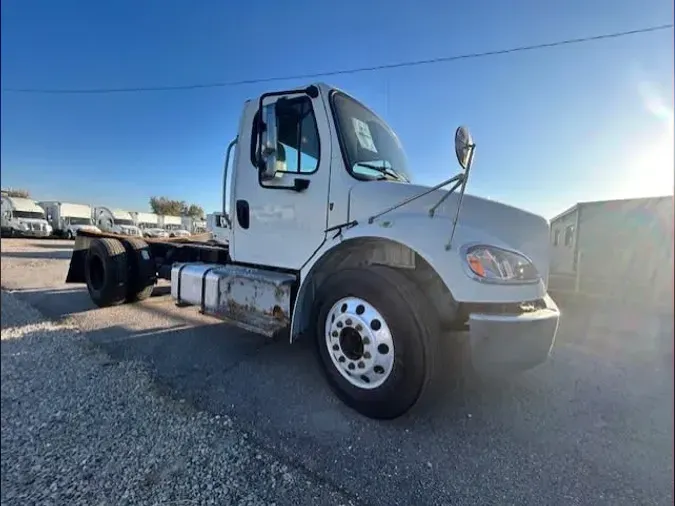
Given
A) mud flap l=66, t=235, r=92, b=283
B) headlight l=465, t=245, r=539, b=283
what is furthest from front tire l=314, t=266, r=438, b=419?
mud flap l=66, t=235, r=92, b=283

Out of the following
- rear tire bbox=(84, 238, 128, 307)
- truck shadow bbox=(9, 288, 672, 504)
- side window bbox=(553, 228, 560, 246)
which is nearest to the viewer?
truck shadow bbox=(9, 288, 672, 504)

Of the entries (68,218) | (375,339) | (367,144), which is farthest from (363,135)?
(68,218)

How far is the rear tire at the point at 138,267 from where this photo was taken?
189 inches

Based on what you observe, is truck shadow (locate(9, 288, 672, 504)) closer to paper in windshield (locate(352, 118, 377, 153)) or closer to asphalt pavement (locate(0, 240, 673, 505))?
asphalt pavement (locate(0, 240, 673, 505))

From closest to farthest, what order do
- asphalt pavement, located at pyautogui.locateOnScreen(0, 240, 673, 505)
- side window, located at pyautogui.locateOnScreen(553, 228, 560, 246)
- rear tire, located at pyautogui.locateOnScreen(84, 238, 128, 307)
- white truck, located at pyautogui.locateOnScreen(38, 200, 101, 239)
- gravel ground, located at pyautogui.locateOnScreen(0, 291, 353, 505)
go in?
gravel ground, located at pyautogui.locateOnScreen(0, 291, 353, 505)
asphalt pavement, located at pyautogui.locateOnScreen(0, 240, 673, 505)
white truck, located at pyautogui.locateOnScreen(38, 200, 101, 239)
rear tire, located at pyautogui.locateOnScreen(84, 238, 128, 307)
side window, located at pyautogui.locateOnScreen(553, 228, 560, 246)

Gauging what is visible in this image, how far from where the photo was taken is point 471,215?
7.40 feet

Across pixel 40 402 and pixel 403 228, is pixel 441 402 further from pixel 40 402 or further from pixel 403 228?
pixel 40 402

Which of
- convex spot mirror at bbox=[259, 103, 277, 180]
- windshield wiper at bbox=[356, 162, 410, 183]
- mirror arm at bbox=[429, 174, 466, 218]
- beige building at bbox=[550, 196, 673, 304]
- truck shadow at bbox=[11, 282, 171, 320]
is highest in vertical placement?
convex spot mirror at bbox=[259, 103, 277, 180]

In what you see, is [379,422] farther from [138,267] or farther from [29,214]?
[29,214]

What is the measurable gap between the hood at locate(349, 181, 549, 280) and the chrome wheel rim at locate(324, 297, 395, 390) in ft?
2.25

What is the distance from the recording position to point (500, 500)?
1.59 meters

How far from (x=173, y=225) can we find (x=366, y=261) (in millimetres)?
3667

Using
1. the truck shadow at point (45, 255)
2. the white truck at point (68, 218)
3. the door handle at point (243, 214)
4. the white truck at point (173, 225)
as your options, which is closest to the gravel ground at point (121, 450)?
the door handle at point (243, 214)

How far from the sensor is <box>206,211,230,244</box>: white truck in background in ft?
12.0
